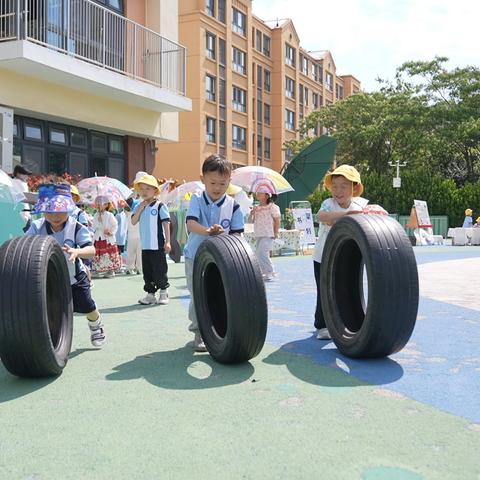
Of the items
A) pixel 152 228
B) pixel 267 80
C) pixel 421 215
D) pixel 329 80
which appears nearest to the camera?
pixel 152 228

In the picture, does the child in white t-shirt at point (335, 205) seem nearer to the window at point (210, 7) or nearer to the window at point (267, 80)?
the window at point (210, 7)

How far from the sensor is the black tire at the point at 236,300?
183 inches

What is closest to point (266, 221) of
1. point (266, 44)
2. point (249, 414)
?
point (249, 414)

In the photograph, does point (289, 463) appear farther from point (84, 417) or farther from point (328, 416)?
point (84, 417)

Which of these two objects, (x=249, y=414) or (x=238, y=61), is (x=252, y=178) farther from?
(x=238, y=61)

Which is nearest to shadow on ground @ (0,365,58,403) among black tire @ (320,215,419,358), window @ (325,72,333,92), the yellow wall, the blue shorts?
the blue shorts

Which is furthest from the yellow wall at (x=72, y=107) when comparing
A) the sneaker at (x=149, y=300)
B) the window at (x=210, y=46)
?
the window at (x=210, y=46)

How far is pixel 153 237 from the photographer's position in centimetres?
820

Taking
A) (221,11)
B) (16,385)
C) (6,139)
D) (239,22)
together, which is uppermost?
(239,22)

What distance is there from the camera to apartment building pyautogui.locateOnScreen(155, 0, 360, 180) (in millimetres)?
38750

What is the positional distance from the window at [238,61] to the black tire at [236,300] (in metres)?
40.8

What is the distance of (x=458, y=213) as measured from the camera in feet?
112

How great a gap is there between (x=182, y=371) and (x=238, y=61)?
139 feet

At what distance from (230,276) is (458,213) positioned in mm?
31642
